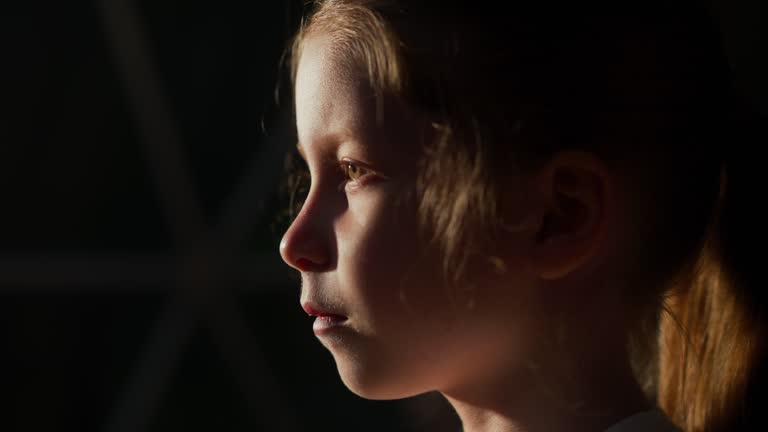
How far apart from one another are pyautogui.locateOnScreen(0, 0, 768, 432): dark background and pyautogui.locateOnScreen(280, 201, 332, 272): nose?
101cm

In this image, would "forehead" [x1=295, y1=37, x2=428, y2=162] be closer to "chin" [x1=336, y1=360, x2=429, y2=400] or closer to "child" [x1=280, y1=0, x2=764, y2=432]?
"child" [x1=280, y1=0, x2=764, y2=432]

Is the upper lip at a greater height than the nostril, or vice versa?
the nostril

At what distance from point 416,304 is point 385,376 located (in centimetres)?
6

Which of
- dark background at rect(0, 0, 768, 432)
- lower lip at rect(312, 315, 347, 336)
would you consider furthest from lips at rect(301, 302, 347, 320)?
dark background at rect(0, 0, 768, 432)

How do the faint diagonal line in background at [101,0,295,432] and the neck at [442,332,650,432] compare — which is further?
the faint diagonal line in background at [101,0,295,432]

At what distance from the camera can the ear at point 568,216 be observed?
62 cm

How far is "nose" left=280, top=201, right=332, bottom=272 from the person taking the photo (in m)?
0.64

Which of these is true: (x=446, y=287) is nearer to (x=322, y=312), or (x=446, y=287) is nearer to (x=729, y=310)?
(x=322, y=312)

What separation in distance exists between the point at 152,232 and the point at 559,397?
1.33m

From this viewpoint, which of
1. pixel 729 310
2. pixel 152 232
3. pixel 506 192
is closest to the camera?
pixel 506 192

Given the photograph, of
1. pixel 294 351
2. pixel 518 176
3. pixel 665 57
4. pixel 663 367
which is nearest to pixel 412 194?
pixel 518 176

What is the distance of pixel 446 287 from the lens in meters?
0.63

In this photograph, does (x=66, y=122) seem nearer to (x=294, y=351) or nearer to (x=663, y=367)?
(x=294, y=351)

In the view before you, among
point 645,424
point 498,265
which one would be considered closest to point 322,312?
point 498,265
